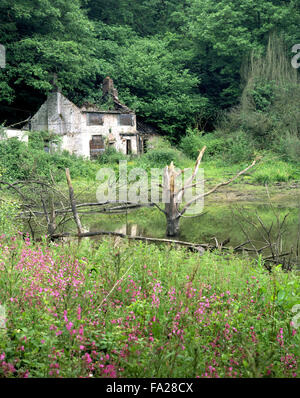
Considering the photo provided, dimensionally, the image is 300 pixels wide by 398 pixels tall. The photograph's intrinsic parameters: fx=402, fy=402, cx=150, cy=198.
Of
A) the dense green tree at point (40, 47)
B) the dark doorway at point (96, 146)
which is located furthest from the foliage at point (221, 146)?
the dense green tree at point (40, 47)

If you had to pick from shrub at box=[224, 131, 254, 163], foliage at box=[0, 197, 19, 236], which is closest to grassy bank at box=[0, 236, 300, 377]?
foliage at box=[0, 197, 19, 236]

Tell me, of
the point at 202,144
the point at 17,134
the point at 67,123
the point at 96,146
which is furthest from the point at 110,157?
the point at 202,144

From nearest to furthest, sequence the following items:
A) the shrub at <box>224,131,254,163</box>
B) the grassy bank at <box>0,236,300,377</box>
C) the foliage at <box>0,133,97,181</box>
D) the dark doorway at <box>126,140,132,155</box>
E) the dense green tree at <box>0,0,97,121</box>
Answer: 1. the grassy bank at <box>0,236,300,377</box>
2. the foliage at <box>0,133,97,181</box>
3. the shrub at <box>224,131,254,163</box>
4. the dense green tree at <box>0,0,97,121</box>
5. the dark doorway at <box>126,140,132,155</box>

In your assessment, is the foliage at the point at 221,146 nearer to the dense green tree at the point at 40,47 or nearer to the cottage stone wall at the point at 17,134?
the dense green tree at the point at 40,47

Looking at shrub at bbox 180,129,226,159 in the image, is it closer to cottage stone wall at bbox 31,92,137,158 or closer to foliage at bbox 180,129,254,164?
foliage at bbox 180,129,254,164

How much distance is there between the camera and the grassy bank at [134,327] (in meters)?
2.78

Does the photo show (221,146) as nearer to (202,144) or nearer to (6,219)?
(202,144)

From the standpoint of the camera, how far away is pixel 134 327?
338cm

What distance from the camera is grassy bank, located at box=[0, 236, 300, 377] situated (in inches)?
109

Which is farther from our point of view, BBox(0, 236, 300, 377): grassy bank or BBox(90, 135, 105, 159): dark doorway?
BBox(90, 135, 105, 159): dark doorway

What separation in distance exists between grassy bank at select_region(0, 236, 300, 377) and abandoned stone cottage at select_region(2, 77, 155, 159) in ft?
73.2

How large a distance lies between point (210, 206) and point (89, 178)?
7864mm

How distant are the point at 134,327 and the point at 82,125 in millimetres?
24790

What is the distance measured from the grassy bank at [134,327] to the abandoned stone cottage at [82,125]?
22.3 m
